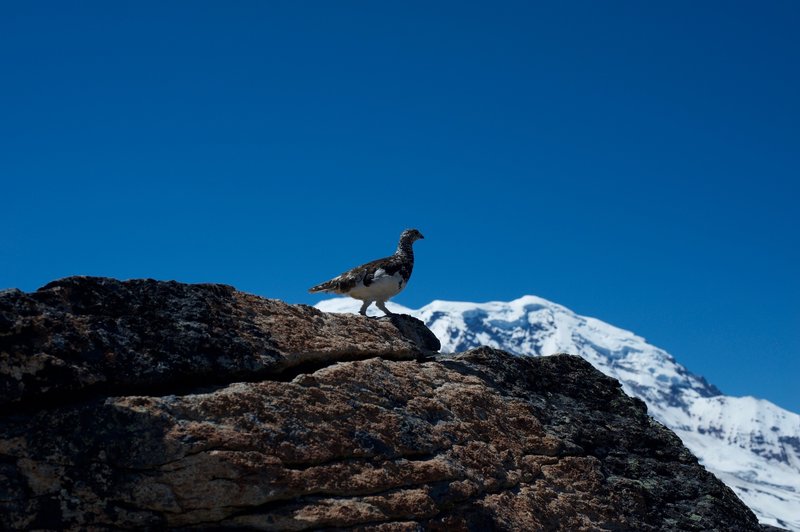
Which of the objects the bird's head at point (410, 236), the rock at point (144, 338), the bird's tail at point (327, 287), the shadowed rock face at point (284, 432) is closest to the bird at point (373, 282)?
the bird's tail at point (327, 287)

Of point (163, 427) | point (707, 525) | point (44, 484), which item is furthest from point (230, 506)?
point (707, 525)

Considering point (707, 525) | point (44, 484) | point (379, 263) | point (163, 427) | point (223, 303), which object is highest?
point (379, 263)

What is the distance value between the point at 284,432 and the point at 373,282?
6.16 metres

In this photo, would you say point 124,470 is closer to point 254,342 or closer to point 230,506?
point 230,506

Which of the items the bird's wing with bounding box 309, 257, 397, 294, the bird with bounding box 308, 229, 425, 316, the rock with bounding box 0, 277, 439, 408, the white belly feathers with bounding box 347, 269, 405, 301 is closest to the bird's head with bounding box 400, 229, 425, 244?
the bird with bounding box 308, 229, 425, 316

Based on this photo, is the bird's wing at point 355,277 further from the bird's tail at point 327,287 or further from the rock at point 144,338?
the rock at point 144,338

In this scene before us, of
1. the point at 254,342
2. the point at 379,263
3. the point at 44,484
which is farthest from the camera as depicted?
the point at 379,263

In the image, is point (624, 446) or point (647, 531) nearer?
point (647, 531)

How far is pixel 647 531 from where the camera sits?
13.9 meters

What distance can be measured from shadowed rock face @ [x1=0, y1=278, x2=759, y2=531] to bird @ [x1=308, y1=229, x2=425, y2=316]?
1.78m

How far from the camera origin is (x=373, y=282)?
17.2 meters

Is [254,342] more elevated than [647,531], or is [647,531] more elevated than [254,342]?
[254,342]

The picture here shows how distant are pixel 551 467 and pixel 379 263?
5502 millimetres

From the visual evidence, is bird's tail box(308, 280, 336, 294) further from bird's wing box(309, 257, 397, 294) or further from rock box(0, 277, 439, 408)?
rock box(0, 277, 439, 408)
